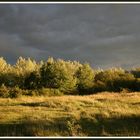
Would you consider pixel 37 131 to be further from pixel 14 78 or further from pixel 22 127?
pixel 14 78

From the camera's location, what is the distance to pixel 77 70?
60.8m

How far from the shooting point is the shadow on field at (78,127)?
617 inches

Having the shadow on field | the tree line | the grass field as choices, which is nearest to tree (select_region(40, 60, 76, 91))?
the tree line

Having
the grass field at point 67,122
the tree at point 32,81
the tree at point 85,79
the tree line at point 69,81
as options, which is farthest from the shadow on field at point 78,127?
the tree at point 85,79

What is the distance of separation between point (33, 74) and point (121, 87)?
12.8 meters

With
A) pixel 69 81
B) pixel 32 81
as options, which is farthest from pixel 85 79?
pixel 32 81

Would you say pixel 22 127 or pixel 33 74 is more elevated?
pixel 33 74

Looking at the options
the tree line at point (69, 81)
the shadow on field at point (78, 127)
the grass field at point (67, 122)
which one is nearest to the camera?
the shadow on field at point (78, 127)

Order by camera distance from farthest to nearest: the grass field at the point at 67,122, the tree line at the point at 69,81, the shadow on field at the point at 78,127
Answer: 1. the tree line at the point at 69,81
2. the grass field at the point at 67,122
3. the shadow on field at the point at 78,127

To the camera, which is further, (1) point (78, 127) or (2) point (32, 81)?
(2) point (32, 81)

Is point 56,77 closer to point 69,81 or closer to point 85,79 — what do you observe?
point 69,81

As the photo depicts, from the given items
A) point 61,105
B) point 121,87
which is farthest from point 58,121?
point 121,87

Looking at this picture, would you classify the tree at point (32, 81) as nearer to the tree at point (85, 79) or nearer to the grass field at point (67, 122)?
the tree at point (85, 79)

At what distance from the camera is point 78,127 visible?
1598 centimetres
